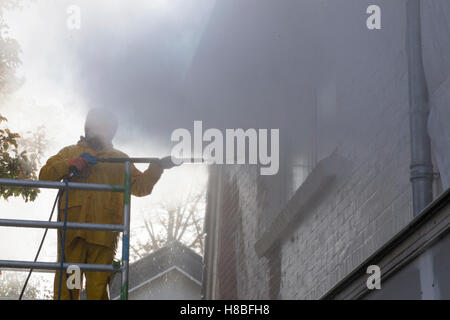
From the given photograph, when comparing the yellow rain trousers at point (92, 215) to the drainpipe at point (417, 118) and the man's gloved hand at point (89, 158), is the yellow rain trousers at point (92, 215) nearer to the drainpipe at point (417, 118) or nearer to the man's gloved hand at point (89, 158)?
the man's gloved hand at point (89, 158)

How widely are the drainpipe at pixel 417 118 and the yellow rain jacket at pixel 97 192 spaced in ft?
4.78

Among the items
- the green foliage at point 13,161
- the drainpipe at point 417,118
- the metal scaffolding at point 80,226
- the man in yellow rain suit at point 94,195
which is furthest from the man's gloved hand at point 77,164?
the green foliage at point 13,161

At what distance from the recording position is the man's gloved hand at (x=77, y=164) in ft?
14.6

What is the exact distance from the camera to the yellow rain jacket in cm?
Answer: 452

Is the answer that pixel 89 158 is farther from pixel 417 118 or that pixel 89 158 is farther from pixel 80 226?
pixel 417 118

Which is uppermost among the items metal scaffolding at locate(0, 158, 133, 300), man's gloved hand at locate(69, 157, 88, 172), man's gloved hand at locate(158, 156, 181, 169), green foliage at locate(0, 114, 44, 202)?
green foliage at locate(0, 114, 44, 202)

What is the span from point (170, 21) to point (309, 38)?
9.68ft

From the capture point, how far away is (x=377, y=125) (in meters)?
4.96

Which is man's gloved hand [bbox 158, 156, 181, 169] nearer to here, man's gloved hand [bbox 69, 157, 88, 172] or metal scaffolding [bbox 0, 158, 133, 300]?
metal scaffolding [bbox 0, 158, 133, 300]

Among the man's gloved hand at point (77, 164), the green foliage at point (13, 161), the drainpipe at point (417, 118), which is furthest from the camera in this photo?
the green foliage at point (13, 161)

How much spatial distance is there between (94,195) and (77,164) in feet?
0.77

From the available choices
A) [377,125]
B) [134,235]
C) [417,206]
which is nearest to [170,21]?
[377,125]

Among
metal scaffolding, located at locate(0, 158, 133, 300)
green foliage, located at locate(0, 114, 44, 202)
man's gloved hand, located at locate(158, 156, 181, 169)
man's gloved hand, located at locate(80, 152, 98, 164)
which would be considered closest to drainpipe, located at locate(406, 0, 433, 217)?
man's gloved hand, located at locate(158, 156, 181, 169)
